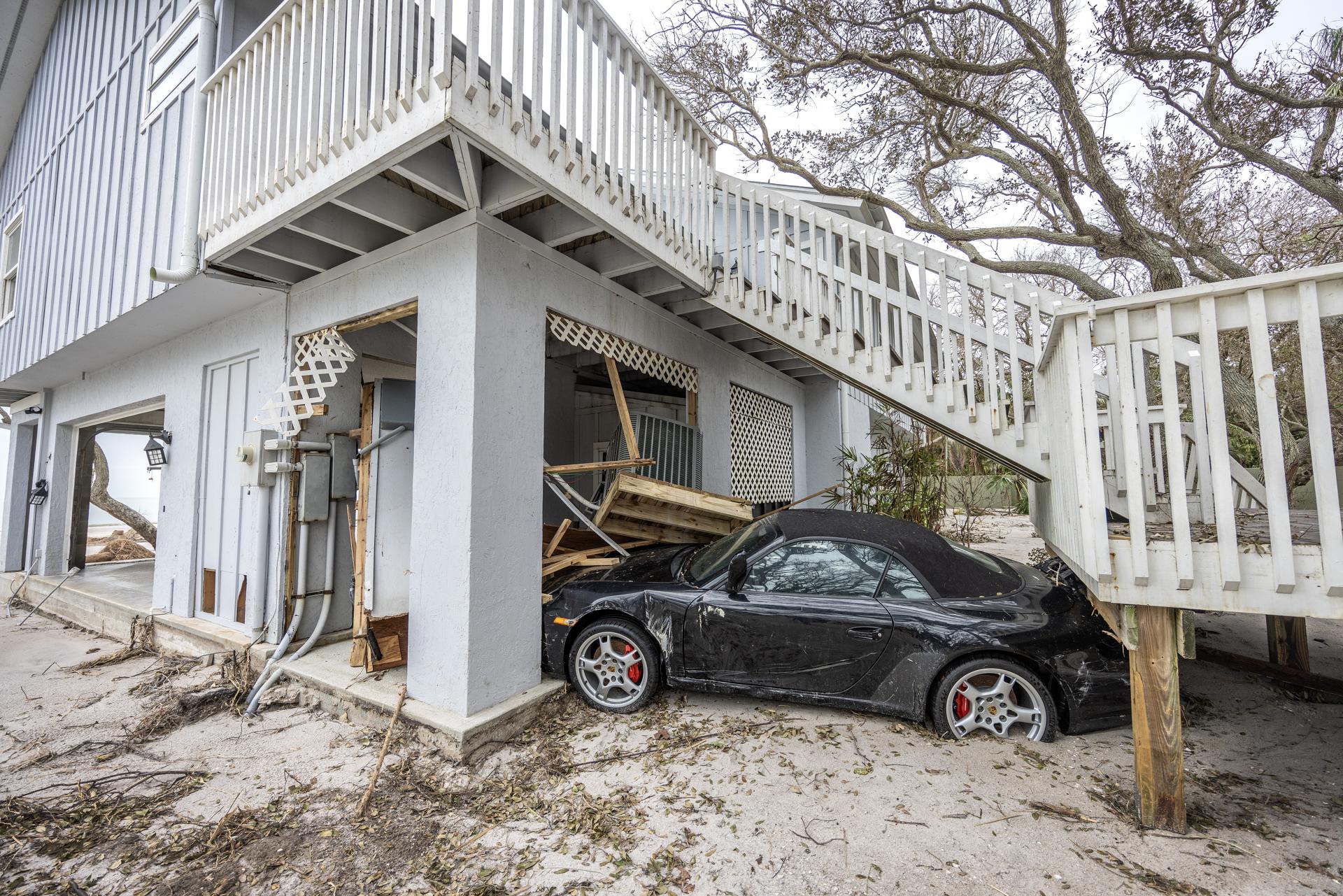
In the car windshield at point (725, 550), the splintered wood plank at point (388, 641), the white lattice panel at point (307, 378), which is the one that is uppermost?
the white lattice panel at point (307, 378)

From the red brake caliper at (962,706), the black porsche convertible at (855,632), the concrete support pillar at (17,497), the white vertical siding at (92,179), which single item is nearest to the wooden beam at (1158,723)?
the black porsche convertible at (855,632)

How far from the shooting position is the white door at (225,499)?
4859 millimetres

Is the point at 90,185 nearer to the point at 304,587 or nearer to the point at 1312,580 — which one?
the point at 304,587

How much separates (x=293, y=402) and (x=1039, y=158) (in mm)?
8666

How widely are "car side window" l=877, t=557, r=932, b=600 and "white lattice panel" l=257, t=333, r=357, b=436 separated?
407 cm

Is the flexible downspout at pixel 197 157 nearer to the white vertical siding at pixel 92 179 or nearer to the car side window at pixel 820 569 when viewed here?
the white vertical siding at pixel 92 179

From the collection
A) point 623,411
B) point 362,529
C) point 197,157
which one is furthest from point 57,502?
point 623,411

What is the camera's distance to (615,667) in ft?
12.1

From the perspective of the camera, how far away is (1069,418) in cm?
255

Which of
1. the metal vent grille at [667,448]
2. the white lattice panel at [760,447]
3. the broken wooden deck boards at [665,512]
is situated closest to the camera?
the broken wooden deck boards at [665,512]

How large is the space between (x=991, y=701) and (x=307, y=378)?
5.39 metres

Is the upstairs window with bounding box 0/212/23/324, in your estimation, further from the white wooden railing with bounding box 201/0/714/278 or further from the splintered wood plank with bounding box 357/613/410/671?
the splintered wood plank with bounding box 357/613/410/671

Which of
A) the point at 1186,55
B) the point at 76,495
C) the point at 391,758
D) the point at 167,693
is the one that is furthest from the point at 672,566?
the point at 76,495

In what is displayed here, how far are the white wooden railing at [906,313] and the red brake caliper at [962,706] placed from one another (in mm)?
1732
